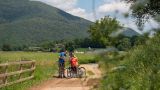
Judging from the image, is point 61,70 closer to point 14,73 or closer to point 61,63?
point 61,63

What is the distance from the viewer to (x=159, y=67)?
367cm

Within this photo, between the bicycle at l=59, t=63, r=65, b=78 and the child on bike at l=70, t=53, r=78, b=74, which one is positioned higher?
the child on bike at l=70, t=53, r=78, b=74

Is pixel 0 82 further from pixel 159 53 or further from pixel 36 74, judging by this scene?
pixel 159 53

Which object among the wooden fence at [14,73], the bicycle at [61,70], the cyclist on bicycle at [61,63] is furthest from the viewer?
the bicycle at [61,70]

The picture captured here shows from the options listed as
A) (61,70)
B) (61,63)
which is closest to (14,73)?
(61,70)

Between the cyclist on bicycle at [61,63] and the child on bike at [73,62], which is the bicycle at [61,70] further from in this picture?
the child on bike at [73,62]

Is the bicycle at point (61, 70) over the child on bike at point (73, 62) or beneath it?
beneath

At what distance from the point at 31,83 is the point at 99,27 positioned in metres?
17.4

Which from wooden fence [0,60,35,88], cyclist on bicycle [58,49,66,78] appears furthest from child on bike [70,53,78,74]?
wooden fence [0,60,35,88]

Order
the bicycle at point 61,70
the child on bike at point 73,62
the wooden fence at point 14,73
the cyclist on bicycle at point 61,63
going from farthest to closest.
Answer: the bicycle at point 61,70
the cyclist on bicycle at point 61,63
the child on bike at point 73,62
the wooden fence at point 14,73

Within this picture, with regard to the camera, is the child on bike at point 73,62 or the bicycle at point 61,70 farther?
the bicycle at point 61,70

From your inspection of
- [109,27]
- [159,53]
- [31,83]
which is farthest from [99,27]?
[31,83]

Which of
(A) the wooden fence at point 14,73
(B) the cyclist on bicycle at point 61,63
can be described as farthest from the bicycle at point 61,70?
(A) the wooden fence at point 14,73

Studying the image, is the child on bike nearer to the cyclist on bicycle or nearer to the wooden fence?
the cyclist on bicycle
